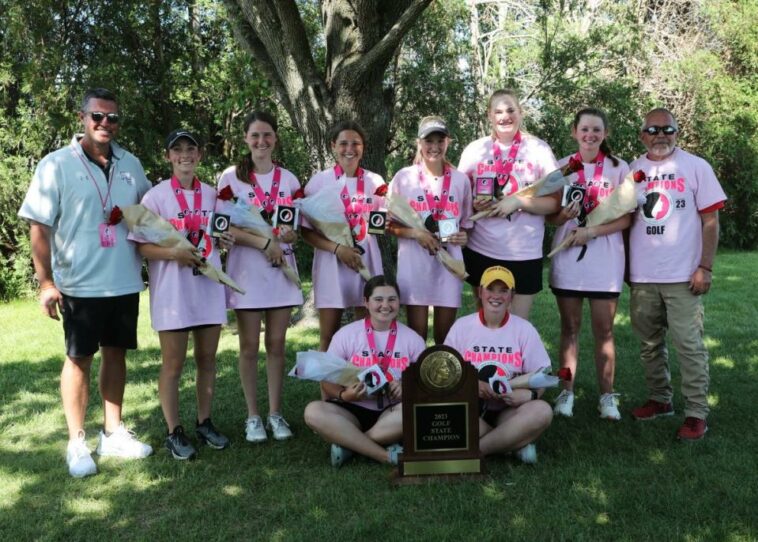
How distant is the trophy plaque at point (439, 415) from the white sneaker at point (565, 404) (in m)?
1.43

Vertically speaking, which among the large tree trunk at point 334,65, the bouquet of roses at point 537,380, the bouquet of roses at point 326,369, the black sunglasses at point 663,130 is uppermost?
the large tree trunk at point 334,65

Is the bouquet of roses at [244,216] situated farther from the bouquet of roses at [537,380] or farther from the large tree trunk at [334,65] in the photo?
the large tree trunk at [334,65]

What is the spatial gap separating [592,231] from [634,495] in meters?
1.88

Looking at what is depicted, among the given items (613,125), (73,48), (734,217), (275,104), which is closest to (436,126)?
(275,104)

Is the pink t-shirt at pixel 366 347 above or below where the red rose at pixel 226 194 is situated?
below

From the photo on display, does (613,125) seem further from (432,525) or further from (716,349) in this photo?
(432,525)

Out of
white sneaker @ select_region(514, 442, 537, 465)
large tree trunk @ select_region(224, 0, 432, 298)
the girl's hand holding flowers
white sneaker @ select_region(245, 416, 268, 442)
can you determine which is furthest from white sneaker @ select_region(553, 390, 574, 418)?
large tree trunk @ select_region(224, 0, 432, 298)

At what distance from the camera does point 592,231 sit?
16.7ft

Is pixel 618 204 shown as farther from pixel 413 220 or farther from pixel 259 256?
pixel 259 256

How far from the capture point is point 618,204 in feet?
16.4

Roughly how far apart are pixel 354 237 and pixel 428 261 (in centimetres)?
54

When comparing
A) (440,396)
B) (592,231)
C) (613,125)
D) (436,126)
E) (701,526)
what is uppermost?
(613,125)

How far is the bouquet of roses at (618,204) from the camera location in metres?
4.97

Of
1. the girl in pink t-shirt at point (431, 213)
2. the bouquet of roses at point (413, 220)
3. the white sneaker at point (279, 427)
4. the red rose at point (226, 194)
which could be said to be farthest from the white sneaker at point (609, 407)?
the red rose at point (226, 194)
